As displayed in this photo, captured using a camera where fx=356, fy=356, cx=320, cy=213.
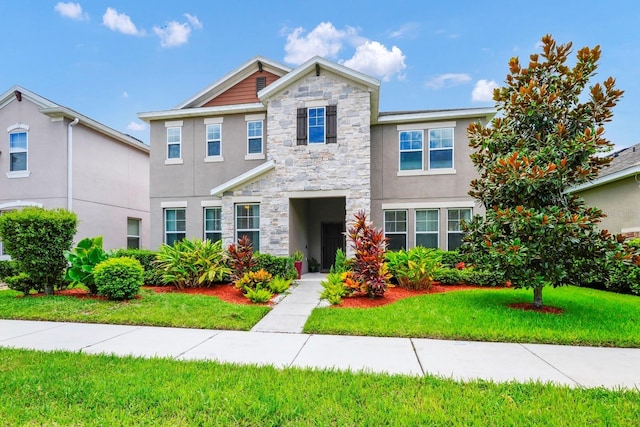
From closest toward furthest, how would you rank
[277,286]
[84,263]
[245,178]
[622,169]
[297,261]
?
1. [84,263]
2. [277,286]
3. [622,169]
4. [297,261]
5. [245,178]

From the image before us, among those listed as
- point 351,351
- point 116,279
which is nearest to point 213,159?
point 116,279

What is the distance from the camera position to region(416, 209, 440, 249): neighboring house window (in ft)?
44.2

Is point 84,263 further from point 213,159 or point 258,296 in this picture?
point 213,159

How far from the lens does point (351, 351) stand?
5.29 metres

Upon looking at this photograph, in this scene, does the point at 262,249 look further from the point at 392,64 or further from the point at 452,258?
the point at 392,64

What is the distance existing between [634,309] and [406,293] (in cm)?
488

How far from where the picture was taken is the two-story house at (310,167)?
12.7 meters

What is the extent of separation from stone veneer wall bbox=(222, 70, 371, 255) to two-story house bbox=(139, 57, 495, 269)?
4 centimetres

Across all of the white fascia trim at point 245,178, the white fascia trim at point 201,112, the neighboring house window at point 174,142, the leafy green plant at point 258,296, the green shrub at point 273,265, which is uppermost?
the white fascia trim at point 201,112

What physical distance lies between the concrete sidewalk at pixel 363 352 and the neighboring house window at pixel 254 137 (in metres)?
9.11

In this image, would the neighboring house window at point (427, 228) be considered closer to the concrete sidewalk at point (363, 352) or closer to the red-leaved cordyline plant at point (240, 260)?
the red-leaved cordyline plant at point (240, 260)

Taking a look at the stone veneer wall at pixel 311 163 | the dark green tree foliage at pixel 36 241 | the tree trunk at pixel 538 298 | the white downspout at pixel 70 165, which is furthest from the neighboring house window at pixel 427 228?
the white downspout at pixel 70 165

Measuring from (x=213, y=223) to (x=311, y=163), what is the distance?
188 inches

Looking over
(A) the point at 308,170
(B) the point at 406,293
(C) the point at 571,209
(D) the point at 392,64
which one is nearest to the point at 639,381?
(C) the point at 571,209
